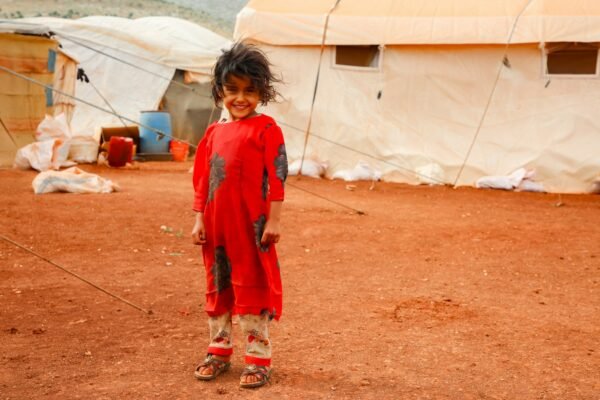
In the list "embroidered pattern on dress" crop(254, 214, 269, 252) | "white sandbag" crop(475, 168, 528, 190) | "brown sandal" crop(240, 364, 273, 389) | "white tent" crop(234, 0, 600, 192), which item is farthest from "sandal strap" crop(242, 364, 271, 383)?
"white tent" crop(234, 0, 600, 192)

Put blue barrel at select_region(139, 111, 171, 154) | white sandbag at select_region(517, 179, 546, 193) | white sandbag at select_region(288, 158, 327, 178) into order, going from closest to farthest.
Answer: white sandbag at select_region(517, 179, 546, 193)
white sandbag at select_region(288, 158, 327, 178)
blue barrel at select_region(139, 111, 171, 154)

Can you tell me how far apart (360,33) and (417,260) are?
6009 millimetres

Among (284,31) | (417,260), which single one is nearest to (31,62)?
(284,31)

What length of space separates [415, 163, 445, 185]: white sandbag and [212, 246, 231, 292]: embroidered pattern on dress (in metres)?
8.29

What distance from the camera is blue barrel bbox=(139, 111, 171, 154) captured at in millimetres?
14328

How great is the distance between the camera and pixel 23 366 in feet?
11.4

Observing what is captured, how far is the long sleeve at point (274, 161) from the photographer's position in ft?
10.6

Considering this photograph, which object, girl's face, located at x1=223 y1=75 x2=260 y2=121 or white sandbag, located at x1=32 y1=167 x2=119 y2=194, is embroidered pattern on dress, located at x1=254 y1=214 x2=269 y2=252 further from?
white sandbag, located at x1=32 y1=167 x2=119 y2=194

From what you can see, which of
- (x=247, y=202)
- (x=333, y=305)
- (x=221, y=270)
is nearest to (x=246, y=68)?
(x=247, y=202)

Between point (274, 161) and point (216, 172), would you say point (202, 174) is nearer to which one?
point (216, 172)

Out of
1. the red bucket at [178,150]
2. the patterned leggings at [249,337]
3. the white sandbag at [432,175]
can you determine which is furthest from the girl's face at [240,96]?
the red bucket at [178,150]

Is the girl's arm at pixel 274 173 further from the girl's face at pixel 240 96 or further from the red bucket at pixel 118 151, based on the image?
the red bucket at pixel 118 151

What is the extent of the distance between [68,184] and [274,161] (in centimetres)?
642

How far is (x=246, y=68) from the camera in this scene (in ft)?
10.7
